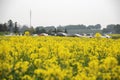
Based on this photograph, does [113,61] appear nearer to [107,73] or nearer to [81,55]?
[107,73]

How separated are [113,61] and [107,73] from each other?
24cm

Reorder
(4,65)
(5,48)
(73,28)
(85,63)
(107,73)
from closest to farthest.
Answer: (107,73) → (4,65) → (5,48) → (85,63) → (73,28)

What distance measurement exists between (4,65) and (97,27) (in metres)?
108

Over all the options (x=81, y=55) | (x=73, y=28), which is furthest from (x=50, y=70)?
(x=73, y=28)

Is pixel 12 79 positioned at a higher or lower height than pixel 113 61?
lower

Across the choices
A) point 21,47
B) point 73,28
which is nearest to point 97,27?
point 73,28

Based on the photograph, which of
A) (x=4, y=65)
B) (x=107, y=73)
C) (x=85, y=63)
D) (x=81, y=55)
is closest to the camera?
(x=107, y=73)

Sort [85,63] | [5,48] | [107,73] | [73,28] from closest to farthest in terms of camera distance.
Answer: [107,73] < [5,48] < [85,63] < [73,28]

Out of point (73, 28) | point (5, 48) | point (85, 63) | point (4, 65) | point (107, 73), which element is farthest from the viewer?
point (73, 28)

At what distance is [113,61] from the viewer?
587cm

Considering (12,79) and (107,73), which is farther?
(12,79)

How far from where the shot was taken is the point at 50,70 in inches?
216

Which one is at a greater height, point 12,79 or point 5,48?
point 5,48

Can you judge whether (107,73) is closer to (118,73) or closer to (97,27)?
(118,73)
